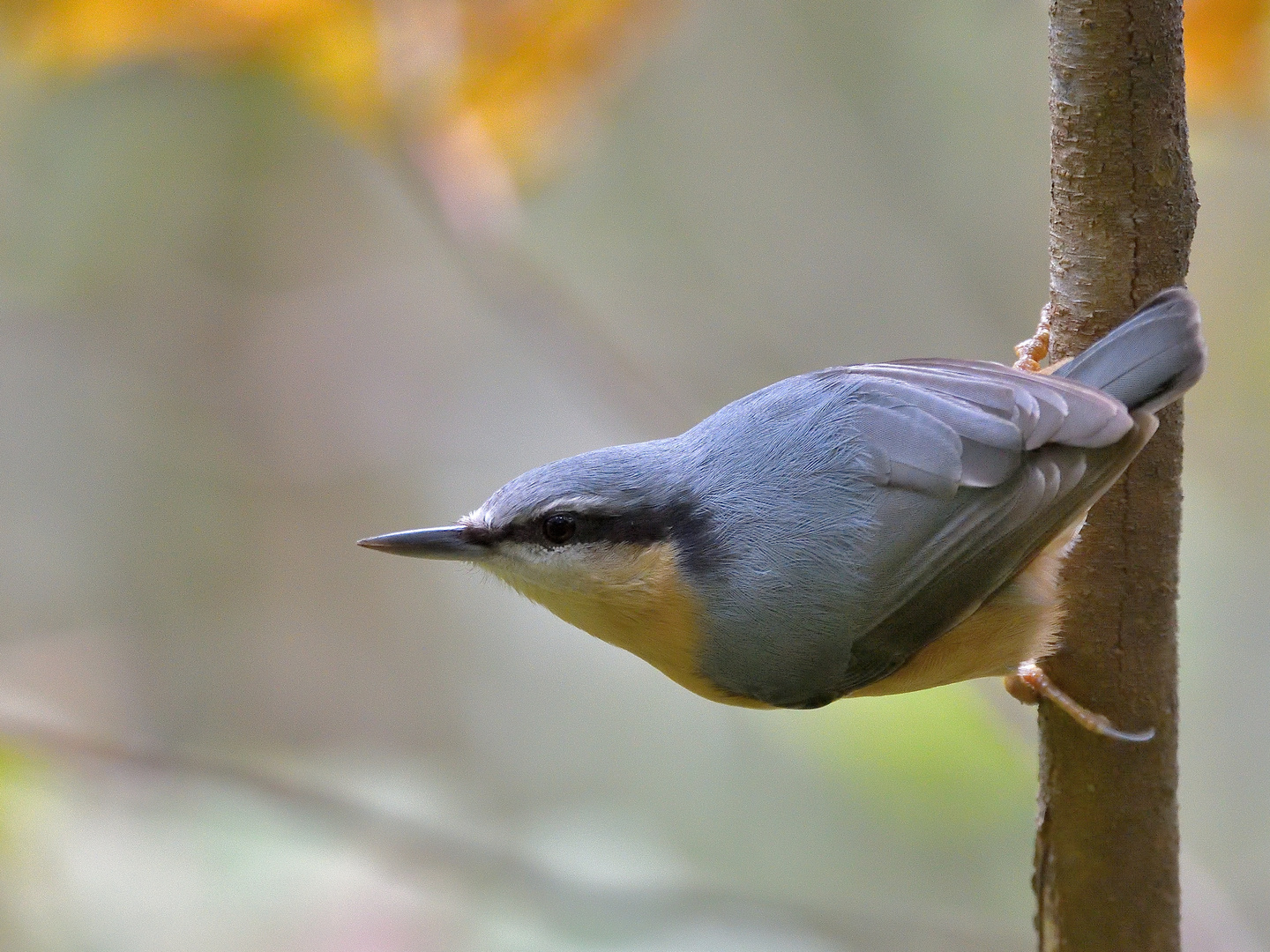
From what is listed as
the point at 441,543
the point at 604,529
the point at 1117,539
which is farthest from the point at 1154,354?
the point at 441,543

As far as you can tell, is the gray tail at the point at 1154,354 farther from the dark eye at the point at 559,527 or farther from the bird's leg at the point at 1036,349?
the dark eye at the point at 559,527

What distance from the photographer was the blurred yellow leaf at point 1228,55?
1888mm

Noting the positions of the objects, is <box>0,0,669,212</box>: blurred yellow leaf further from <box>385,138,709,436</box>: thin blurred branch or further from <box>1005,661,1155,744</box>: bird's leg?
<box>1005,661,1155,744</box>: bird's leg

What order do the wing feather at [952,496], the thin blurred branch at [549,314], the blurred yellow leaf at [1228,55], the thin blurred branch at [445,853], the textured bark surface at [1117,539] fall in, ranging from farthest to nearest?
the thin blurred branch at [549,314]
the thin blurred branch at [445,853]
the blurred yellow leaf at [1228,55]
the wing feather at [952,496]
the textured bark surface at [1117,539]

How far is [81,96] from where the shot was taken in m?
3.40

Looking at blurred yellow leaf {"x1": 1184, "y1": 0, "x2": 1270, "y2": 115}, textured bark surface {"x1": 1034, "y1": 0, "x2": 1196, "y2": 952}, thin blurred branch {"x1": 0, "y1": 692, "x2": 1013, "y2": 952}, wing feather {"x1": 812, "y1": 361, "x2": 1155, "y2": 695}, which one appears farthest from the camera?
thin blurred branch {"x1": 0, "y1": 692, "x2": 1013, "y2": 952}

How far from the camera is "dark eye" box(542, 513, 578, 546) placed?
162 centimetres

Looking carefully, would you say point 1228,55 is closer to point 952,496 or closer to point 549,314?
point 952,496

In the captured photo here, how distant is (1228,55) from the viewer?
196 cm

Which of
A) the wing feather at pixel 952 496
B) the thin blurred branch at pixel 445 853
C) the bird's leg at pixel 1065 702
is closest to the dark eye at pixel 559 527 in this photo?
the wing feather at pixel 952 496

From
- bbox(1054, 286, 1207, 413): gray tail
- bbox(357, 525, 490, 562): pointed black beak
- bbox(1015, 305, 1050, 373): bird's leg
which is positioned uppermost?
bbox(1015, 305, 1050, 373): bird's leg

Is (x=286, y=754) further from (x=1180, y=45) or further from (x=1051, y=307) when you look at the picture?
(x=1180, y=45)

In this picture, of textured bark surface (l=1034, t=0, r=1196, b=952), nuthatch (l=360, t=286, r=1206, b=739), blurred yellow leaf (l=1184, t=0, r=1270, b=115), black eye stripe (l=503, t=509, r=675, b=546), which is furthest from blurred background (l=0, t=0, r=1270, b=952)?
black eye stripe (l=503, t=509, r=675, b=546)

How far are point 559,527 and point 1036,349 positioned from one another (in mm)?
676
